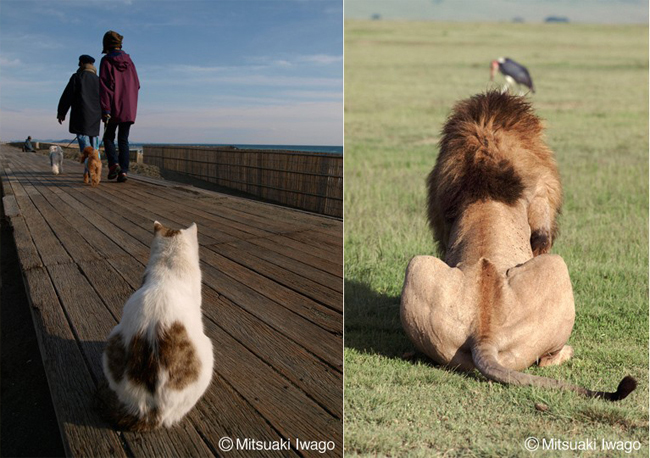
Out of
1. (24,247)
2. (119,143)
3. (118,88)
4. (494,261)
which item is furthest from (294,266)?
(119,143)

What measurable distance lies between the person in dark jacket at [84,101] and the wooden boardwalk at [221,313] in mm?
2215

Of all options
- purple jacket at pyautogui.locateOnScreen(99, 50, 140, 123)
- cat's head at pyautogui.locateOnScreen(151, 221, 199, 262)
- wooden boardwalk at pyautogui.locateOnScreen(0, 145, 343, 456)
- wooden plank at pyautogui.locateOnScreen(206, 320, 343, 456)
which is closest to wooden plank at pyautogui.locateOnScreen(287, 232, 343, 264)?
wooden boardwalk at pyautogui.locateOnScreen(0, 145, 343, 456)

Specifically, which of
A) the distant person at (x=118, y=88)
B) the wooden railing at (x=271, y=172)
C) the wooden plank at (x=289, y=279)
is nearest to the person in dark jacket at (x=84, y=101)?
the distant person at (x=118, y=88)

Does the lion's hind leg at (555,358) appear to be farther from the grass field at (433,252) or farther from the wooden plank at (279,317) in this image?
the wooden plank at (279,317)

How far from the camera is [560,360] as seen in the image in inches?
147

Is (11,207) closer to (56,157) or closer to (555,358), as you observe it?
(56,157)

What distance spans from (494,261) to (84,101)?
7085 mm

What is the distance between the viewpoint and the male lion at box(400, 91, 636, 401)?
11.2 ft

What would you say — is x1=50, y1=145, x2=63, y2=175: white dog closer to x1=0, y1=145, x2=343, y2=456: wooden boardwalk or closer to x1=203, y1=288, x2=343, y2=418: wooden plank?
x1=0, y1=145, x2=343, y2=456: wooden boardwalk

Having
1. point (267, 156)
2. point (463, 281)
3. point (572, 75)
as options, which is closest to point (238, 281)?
point (463, 281)

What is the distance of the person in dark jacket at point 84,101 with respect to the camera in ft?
29.0

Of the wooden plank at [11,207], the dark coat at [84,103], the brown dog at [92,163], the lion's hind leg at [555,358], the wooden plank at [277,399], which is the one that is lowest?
the lion's hind leg at [555,358]

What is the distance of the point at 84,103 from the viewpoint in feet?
28.9

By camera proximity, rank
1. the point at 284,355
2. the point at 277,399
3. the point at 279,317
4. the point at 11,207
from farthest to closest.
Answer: the point at 11,207, the point at 279,317, the point at 284,355, the point at 277,399
